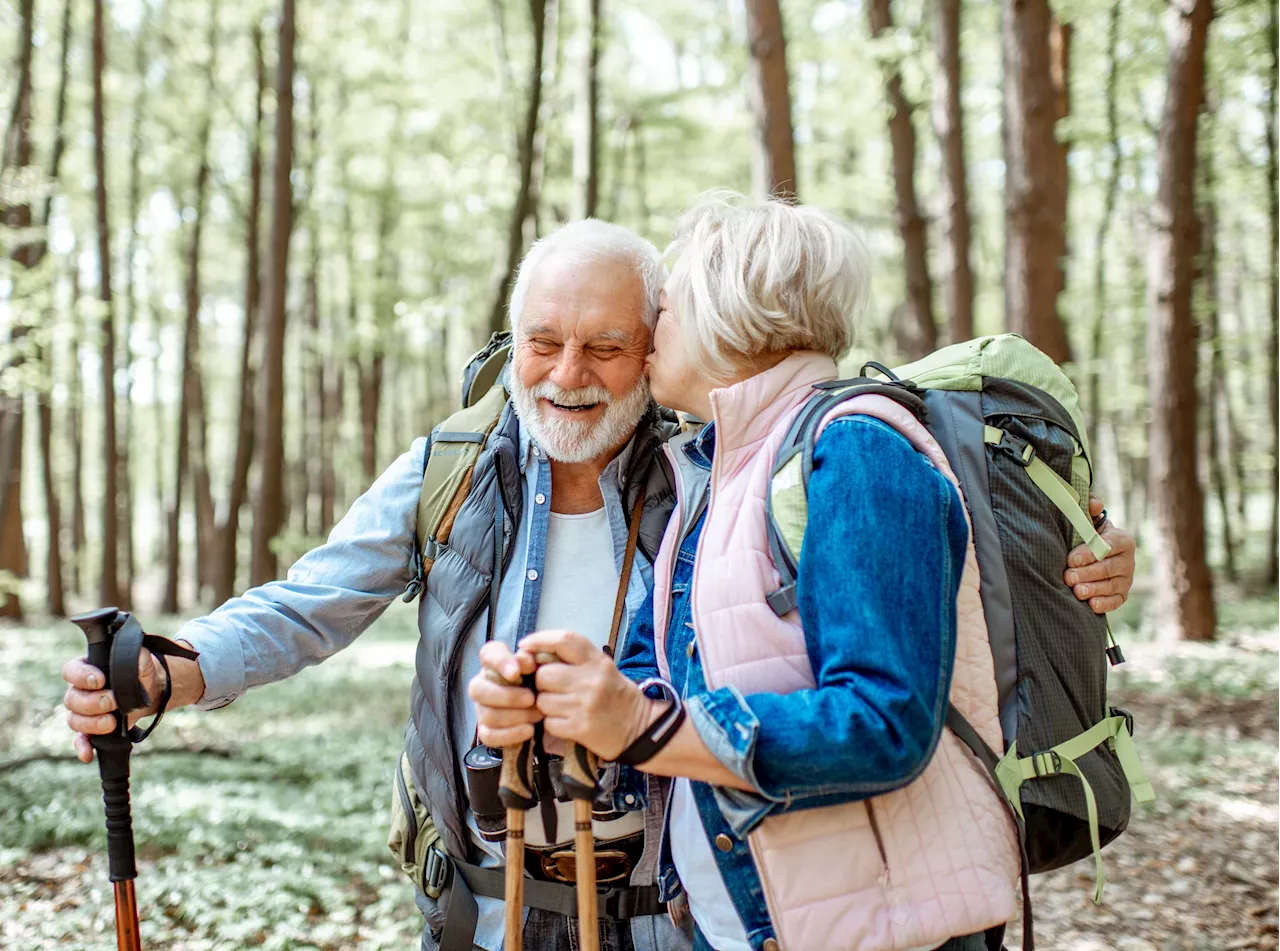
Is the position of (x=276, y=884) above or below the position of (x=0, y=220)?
below

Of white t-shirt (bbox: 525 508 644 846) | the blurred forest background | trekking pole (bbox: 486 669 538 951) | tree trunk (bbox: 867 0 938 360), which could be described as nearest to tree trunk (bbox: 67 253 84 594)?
the blurred forest background

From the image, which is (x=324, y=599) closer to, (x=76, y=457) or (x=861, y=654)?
(x=861, y=654)

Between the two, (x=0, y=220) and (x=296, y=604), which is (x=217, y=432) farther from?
(x=296, y=604)

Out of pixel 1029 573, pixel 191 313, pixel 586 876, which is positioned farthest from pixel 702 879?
pixel 191 313

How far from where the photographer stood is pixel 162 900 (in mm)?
4723

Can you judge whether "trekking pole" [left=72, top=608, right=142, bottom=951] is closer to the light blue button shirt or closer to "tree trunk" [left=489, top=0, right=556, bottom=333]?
the light blue button shirt

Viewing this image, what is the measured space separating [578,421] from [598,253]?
0.42 metres

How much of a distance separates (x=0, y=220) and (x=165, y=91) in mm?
5172

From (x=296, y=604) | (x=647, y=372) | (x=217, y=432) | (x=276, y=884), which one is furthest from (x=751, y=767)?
(x=217, y=432)

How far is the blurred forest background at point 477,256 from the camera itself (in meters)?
5.64

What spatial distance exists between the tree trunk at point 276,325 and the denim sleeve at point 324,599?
9945mm

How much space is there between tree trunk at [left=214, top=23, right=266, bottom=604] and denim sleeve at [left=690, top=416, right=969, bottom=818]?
43.0ft

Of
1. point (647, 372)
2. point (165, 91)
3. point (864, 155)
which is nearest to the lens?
point (647, 372)

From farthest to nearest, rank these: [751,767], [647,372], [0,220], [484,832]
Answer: [0,220] < [647,372] < [484,832] < [751,767]
